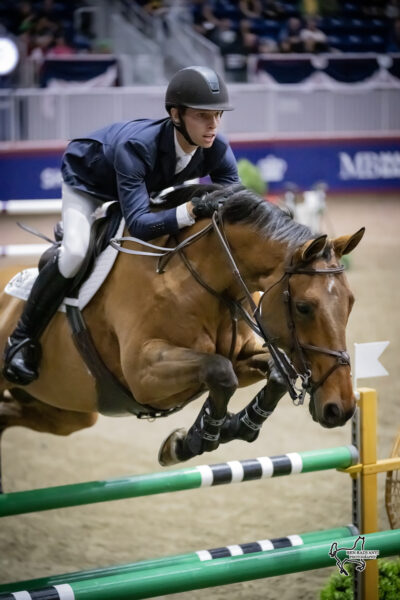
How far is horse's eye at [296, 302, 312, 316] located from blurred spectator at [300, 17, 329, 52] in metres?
11.1

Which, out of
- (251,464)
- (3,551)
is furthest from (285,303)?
(3,551)

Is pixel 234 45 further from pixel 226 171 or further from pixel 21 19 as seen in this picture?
pixel 226 171

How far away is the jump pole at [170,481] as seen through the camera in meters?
2.70

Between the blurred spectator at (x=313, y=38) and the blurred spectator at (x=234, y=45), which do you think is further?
the blurred spectator at (x=313, y=38)

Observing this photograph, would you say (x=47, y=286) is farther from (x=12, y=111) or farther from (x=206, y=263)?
(x=12, y=111)

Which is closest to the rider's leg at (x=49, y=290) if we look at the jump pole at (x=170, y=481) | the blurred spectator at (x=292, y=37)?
the jump pole at (x=170, y=481)

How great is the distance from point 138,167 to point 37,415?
1595 millimetres

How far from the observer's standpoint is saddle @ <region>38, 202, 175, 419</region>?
10.2 ft

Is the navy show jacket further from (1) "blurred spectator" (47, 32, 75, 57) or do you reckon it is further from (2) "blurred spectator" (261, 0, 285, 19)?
(2) "blurred spectator" (261, 0, 285, 19)

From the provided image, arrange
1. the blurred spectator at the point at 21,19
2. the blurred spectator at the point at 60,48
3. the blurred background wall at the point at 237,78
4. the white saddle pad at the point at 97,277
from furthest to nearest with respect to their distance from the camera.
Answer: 1. the blurred spectator at the point at 60,48
2. the blurred spectator at the point at 21,19
3. the blurred background wall at the point at 237,78
4. the white saddle pad at the point at 97,277

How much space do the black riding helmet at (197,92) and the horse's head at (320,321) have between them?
598mm

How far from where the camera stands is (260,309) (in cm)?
271

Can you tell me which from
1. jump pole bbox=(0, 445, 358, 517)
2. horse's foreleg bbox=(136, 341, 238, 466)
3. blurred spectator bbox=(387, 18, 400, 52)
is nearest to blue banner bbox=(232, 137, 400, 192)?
blurred spectator bbox=(387, 18, 400, 52)

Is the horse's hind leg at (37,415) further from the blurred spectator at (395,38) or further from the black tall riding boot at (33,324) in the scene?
the blurred spectator at (395,38)
